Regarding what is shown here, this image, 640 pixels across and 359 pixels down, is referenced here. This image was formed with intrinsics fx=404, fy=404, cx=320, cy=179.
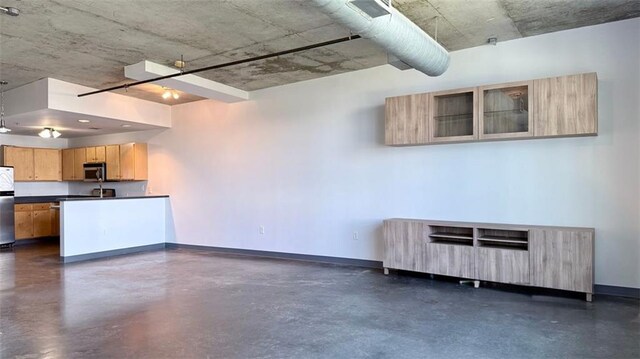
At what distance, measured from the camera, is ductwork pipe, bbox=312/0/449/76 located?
3014 mm

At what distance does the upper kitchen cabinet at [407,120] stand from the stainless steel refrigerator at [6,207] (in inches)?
311

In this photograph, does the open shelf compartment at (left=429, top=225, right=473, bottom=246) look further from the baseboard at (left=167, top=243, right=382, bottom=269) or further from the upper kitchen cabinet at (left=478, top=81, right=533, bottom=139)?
the upper kitchen cabinet at (left=478, top=81, right=533, bottom=139)

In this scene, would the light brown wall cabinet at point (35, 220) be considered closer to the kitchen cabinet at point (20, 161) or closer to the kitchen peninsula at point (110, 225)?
the kitchen cabinet at point (20, 161)

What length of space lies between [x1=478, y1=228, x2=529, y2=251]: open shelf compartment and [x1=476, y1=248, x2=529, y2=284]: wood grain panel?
0.14 metres


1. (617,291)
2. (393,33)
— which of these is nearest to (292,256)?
(393,33)

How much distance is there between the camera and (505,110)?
15.5 ft

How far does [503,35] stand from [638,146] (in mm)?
1890

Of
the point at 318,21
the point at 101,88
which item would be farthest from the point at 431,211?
the point at 101,88

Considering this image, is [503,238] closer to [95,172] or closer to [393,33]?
[393,33]

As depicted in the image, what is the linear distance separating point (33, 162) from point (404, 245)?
8977 mm

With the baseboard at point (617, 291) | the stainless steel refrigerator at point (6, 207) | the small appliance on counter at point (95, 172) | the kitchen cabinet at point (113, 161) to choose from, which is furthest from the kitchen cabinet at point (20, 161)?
the baseboard at point (617, 291)

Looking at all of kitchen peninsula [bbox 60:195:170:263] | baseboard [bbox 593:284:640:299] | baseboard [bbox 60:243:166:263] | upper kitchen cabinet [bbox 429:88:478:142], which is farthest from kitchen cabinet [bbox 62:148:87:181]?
baseboard [bbox 593:284:640:299]

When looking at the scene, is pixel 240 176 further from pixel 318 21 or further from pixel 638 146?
pixel 638 146

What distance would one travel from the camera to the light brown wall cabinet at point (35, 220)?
881cm
